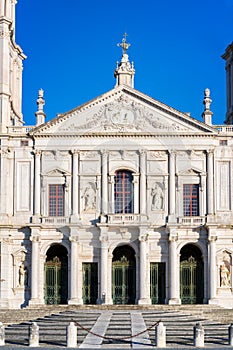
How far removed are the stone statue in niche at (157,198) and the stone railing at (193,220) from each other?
140 centimetres

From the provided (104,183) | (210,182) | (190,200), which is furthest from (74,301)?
(210,182)

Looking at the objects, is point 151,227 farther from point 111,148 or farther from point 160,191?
point 111,148

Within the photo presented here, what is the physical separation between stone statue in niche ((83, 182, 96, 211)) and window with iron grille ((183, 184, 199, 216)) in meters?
5.08

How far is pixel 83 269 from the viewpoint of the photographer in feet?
152

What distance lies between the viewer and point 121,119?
47.2 metres

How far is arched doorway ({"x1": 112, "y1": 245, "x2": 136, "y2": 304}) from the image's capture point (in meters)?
46.1

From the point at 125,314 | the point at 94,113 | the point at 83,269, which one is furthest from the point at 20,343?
the point at 94,113

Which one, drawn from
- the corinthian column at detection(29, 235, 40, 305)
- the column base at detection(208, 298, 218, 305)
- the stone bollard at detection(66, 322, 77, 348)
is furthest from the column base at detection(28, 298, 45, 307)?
the stone bollard at detection(66, 322, 77, 348)

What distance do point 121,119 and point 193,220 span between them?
22.9 feet

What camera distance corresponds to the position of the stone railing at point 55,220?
46281 mm

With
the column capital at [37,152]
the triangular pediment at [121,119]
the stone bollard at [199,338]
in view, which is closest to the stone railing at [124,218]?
the triangular pediment at [121,119]

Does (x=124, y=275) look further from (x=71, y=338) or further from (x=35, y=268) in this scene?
(x=71, y=338)

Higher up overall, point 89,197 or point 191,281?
point 89,197

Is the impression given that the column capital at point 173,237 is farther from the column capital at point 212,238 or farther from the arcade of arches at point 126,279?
the column capital at point 212,238
